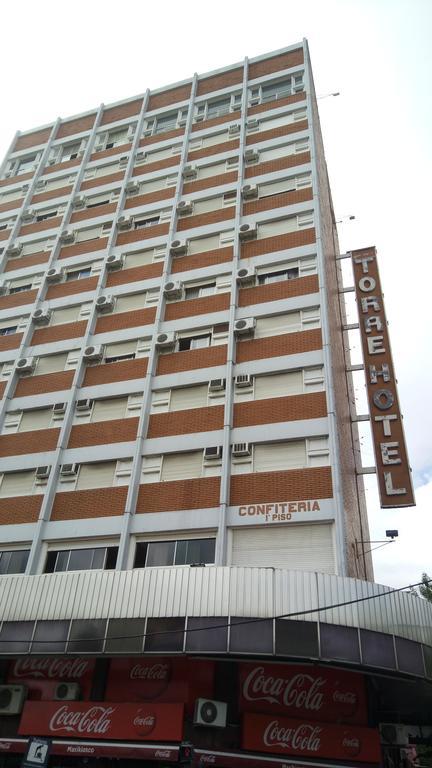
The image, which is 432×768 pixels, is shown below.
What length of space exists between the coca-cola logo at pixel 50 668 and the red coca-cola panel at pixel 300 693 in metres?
4.87

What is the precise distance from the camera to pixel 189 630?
14.7m

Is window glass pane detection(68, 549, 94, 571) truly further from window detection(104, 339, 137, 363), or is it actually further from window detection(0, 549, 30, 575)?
window detection(104, 339, 137, 363)

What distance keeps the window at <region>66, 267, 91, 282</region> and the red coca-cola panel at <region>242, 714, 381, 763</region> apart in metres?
21.2

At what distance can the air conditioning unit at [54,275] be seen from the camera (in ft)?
95.2

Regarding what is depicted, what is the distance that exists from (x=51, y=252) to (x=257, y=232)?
11387 millimetres

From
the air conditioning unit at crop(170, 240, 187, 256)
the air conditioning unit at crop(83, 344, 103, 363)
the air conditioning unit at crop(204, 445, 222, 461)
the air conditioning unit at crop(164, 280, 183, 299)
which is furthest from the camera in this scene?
the air conditioning unit at crop(170, 240, 187, 256)

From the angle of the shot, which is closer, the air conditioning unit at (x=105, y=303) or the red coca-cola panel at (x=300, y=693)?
the red coca-cola panel at (x=300, y=693)

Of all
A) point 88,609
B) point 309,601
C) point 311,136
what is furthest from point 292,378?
point 311,136

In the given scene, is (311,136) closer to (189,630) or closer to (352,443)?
Answer: (352,443)

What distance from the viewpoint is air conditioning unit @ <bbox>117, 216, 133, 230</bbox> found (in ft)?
98.2

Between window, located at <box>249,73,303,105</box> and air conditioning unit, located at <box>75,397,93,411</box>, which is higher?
window, located at <box>249,73,303,105</box>

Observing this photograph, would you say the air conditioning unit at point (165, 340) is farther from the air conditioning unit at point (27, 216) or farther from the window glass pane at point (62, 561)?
the air conditioning unit at point (27, 216)

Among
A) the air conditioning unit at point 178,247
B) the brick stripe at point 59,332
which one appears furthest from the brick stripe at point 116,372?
the air conditioning unit at point 178,247

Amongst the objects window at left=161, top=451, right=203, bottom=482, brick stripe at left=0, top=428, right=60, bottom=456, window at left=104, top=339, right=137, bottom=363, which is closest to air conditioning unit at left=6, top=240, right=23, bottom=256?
window at left=104, top=339, right=137, bottom=363
